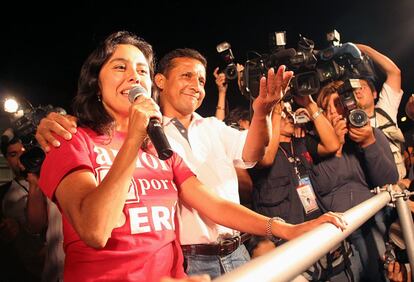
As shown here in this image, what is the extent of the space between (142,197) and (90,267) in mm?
271

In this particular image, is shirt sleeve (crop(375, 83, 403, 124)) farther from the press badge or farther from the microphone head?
the microphone head

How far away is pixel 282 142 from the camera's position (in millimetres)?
2920

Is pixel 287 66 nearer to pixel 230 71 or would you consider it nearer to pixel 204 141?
pixel 230 71

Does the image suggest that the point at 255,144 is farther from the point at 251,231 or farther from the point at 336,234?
the point at 336,234

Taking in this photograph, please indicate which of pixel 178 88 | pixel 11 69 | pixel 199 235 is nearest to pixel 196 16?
pixel 11 69

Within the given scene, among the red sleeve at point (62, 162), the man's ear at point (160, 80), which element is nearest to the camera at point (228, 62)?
the man's ear at point (160, 80)

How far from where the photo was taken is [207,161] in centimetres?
200

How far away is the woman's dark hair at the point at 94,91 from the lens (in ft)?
4.48

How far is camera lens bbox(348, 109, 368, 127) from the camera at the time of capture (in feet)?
8.89

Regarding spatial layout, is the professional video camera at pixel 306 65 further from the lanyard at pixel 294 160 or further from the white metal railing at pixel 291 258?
the white metal railing at pixel 291 258

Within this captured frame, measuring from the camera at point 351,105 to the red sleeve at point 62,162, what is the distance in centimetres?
219

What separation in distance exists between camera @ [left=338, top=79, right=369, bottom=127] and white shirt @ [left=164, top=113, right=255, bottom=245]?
1061mm

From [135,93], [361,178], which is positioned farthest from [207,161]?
[361,178]

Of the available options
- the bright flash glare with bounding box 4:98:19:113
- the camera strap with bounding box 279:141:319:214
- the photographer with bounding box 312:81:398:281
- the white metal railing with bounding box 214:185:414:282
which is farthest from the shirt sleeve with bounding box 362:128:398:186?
the bright flash glare with bounding box 4:98:19:113
